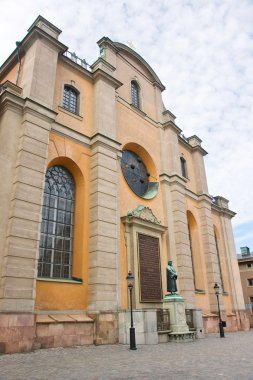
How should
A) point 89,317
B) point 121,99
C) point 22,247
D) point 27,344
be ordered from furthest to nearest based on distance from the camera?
point 121,99, point 89,317, point 22,247, point 27,344

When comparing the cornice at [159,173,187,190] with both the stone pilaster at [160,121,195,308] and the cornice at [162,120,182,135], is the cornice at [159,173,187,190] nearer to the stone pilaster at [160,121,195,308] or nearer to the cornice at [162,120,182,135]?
the stone pilaster at [160,121,195,308]

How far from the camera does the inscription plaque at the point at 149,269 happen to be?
17.0m

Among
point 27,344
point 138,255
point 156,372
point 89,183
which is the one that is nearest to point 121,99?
point 89,183

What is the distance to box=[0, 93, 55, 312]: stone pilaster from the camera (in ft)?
36.7

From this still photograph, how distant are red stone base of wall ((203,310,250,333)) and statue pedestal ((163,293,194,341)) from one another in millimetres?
5863

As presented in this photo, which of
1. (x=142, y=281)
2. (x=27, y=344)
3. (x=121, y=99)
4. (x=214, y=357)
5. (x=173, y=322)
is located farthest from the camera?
(x=121, y=99)

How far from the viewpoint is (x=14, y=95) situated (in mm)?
13852

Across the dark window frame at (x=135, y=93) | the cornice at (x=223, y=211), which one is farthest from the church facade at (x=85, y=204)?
the cornice at (x=223, y=211)

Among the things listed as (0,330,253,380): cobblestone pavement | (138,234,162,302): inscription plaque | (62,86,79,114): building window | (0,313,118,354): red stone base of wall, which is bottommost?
(0,330,253,380): cobblestone pavement

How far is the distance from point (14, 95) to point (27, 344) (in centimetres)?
997

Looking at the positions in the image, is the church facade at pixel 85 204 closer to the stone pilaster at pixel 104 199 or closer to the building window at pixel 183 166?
the stone pilaster at pixel 104 199

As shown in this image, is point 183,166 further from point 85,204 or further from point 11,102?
point 11,102

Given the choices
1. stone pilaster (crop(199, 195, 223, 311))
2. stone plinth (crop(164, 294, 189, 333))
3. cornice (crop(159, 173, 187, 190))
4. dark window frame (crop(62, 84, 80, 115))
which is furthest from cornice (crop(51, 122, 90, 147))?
stone pilaster (crop(199, 195, 223, 311))

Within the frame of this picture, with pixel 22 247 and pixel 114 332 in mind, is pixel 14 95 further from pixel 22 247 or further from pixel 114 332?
pixel 114 332
